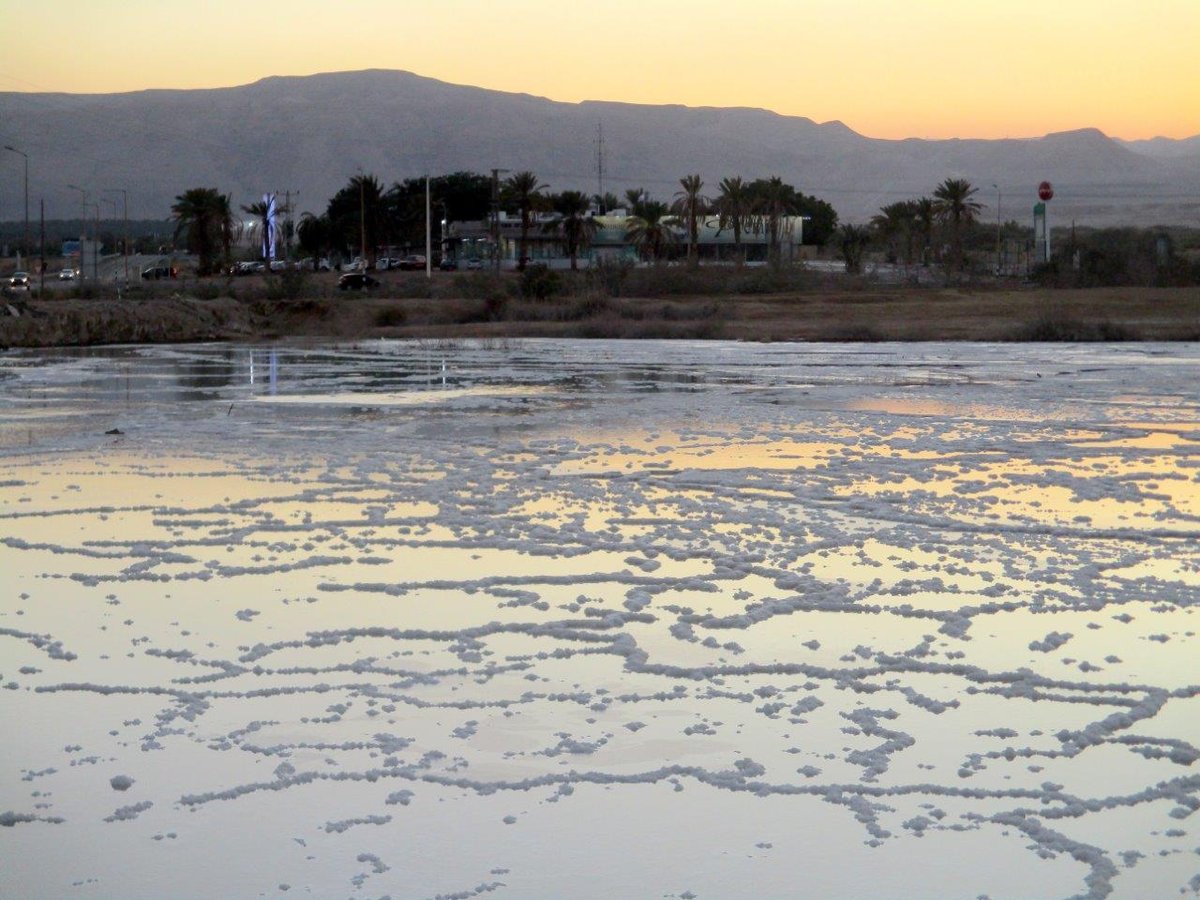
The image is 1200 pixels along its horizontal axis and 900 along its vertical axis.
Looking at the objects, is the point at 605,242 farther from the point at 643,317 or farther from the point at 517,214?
the point at 643,317

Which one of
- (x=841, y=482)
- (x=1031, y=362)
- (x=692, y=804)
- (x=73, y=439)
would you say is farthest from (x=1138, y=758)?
(x=1031, y=362)

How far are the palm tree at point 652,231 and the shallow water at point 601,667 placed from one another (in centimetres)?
8940

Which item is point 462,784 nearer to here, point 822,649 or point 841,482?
point 822,649

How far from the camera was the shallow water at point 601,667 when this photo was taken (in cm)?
546

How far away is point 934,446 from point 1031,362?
51.9ft

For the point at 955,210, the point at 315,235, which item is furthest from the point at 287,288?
the point at 315,235

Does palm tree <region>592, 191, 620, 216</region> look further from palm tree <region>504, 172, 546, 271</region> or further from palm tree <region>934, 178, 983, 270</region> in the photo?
palm tree <region>934, 178, 983, 270</region>

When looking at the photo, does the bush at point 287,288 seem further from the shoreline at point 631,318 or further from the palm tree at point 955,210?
the palm tree at point 955,210

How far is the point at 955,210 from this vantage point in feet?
313

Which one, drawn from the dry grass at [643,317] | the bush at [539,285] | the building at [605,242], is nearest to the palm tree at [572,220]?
the building at [605,242]

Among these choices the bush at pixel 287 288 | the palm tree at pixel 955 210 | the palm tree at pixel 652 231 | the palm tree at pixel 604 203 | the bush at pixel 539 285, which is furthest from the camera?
the palm tree at pixel 604 203

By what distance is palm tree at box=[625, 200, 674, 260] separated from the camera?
4146 inches

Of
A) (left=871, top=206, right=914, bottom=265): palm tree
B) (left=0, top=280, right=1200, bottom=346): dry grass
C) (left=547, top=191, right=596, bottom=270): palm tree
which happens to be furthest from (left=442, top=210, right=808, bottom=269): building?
(left=0, top=280, right=1200, bottom=346): dry grass

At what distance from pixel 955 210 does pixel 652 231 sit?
20357 millimetres
